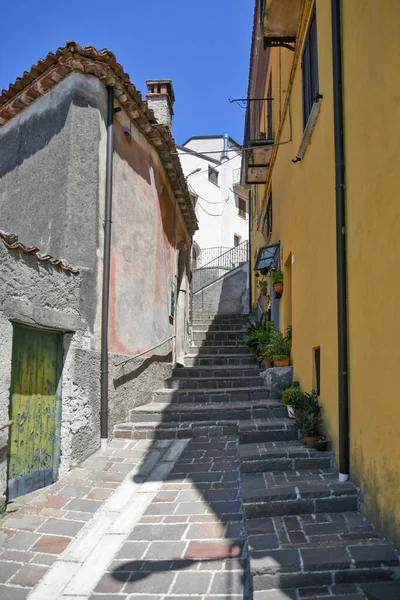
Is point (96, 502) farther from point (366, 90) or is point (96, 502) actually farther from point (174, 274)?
point (174, 274)

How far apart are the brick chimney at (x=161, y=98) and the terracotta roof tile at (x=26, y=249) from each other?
6.38 m

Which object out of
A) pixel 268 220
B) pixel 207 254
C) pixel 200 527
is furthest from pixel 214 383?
pixel 207 254

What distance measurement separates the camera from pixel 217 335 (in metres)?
14.3

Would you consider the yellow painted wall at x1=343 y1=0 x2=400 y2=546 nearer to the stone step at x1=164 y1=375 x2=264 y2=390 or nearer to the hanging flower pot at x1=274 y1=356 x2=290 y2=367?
the hanging flower pot at x1=274 y1=356 x2=290 y2=367

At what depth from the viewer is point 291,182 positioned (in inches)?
331

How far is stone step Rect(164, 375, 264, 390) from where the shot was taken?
31.4 feet

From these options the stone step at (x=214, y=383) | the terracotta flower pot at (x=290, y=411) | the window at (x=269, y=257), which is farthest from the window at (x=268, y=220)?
the terracotta flower pot at (x=290, y=411)

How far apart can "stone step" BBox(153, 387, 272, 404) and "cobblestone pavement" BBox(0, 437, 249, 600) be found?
7.30 feet

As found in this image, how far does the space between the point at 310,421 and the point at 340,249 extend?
2.21 metres

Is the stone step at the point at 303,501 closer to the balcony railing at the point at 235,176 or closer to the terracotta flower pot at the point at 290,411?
the terracotta flower pot at the point at 290,411

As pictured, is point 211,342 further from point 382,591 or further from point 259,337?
point 382,591

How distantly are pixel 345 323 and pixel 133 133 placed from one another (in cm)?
542

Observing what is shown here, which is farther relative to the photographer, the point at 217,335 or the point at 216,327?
the point at 216,327

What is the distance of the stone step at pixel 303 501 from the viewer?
14.8 ft
